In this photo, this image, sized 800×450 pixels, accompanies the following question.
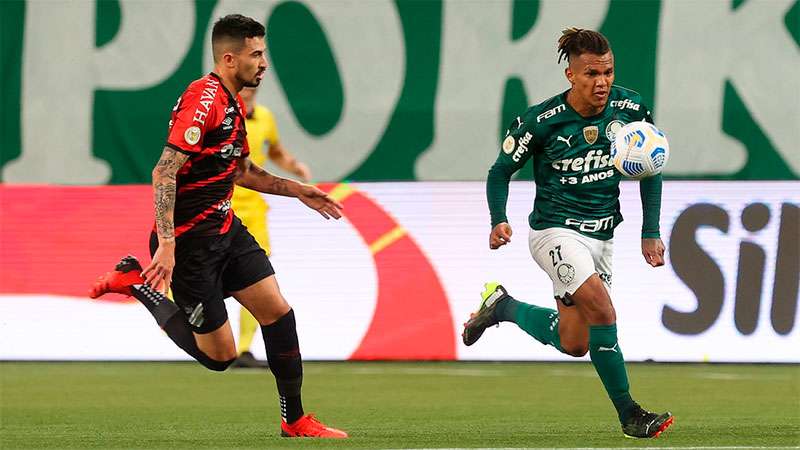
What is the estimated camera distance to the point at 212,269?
Result: 27.2 feet

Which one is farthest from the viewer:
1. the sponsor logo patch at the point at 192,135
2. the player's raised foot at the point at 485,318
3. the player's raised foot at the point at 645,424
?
the player's raised foot at the point at 485,318

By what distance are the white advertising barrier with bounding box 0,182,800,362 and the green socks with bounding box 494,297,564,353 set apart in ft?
12.0

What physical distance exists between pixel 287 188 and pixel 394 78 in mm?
6511

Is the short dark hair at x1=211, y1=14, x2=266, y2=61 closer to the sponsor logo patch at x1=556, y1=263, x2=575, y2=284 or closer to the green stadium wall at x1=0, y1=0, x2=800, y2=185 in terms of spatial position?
the sponsor logo patch at x1=556, y1=263, x2=575, y2=284

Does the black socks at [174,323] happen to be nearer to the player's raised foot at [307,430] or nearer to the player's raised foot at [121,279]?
the player's raised foot at [121,279]

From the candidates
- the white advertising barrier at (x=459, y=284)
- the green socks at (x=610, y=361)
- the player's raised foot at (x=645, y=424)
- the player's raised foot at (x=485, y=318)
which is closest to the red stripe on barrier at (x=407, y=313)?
the white advertising barrier at (x=459, y=284)

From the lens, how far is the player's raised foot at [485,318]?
10055 millimetres

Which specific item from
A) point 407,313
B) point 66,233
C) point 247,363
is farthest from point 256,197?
point 66,233

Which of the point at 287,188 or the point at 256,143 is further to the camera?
the point at 256,143

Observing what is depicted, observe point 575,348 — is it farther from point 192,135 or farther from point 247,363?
point 247,363

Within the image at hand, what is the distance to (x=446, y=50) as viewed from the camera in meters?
14.9

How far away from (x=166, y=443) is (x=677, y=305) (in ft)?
21.1

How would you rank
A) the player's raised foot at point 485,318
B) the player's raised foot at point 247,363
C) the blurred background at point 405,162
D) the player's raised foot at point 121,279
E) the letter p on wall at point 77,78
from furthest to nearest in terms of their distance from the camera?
the letter p on wall at point 77,78, the blurred background at point 405,162, the player's raised foot at point 247,363, the player's raised foot at point 485,318, the player's raised foot at point 121,279

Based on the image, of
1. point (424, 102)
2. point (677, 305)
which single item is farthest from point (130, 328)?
point (677, 305)
